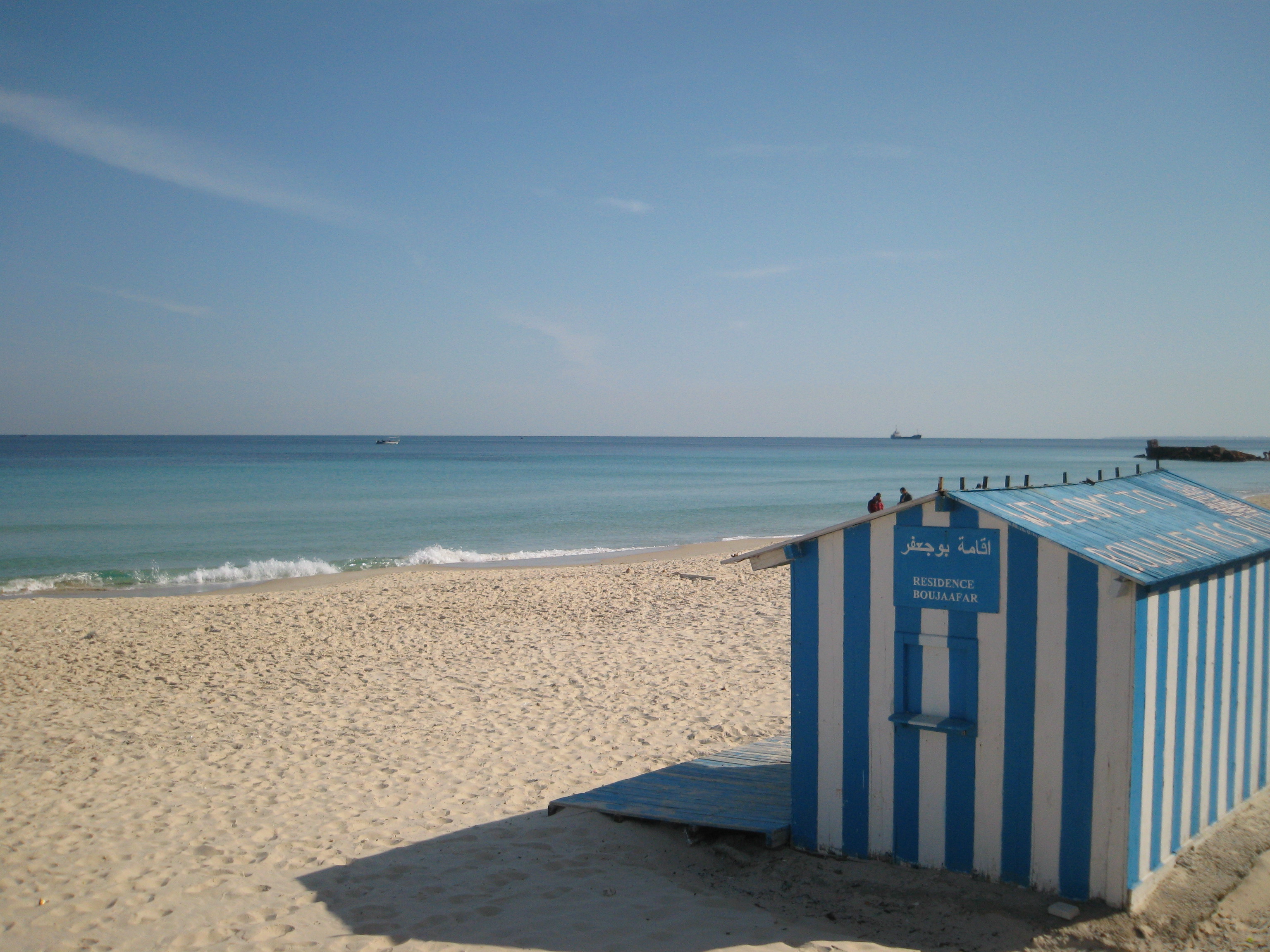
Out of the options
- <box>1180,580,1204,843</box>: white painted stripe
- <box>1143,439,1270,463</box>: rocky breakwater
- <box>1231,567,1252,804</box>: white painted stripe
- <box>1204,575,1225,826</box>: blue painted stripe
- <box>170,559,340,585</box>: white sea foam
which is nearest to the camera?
<box>1180,580,1204,843</box>: white painted stripe

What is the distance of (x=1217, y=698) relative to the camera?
507cm

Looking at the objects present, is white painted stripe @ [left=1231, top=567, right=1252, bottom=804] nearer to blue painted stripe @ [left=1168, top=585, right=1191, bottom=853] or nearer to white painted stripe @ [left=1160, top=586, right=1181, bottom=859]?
blue painted stripe @ [left=1168, top=585, right=1191, bottom=853]

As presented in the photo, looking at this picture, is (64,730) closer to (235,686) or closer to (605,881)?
(235,686)

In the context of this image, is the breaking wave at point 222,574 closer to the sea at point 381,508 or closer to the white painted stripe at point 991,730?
the sea at point 381,508

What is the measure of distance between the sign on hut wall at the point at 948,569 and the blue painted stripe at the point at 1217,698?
5.08ft

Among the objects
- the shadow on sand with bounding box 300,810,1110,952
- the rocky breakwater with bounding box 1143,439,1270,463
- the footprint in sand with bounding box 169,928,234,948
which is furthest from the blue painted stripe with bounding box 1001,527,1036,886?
the rocky breakwater with bounding box 1143,439,1270,463

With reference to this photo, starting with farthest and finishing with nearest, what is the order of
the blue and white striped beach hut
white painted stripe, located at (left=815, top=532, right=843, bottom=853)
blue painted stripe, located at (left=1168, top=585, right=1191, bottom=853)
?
white painted stripe, located at (left=815, top=532, right=843, bottom=853) < blue painted stripe, located at (left=1168, top=585, right=1191, bottom=853) < the blue and white striped beach hut

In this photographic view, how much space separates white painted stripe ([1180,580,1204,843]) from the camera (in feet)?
15.4

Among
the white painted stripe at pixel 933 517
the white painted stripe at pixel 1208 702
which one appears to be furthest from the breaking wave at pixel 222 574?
the white painted stripe at pixel 1208 702

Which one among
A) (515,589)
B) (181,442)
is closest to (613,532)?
(515,589)

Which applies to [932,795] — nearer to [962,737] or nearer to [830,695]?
[962,737]

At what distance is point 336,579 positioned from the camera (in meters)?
20.2

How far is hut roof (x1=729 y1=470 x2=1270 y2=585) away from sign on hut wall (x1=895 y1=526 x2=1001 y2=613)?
17cm

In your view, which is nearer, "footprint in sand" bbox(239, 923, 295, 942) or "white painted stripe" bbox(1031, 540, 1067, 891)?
"white painted stripe" bbox(1031, 540, 1067, 891)
